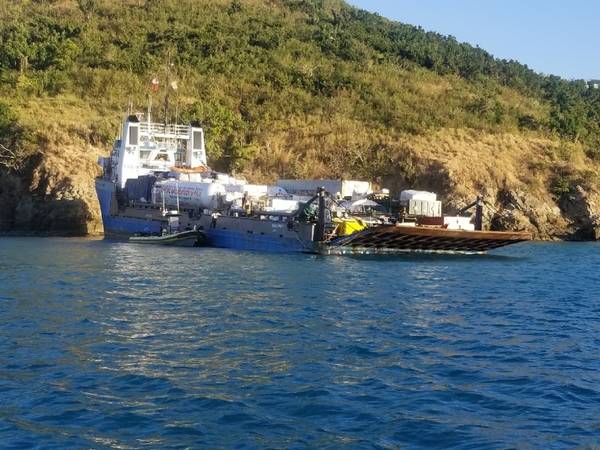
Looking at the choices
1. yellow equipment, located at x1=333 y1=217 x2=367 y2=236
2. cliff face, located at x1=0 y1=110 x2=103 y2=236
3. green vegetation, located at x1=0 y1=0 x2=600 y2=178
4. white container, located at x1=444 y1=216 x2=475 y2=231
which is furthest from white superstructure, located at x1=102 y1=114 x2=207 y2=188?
white container, located at x1=444 y1=216 x2=475 y2=231

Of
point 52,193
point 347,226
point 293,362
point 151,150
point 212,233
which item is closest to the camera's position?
point 293,362

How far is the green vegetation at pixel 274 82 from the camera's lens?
7006 centimetres

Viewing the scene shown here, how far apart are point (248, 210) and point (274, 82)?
40.4 metres

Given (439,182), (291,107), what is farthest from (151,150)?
(291,107)

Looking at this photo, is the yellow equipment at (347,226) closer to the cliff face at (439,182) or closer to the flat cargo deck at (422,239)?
the flat cargo deck at (422,239)

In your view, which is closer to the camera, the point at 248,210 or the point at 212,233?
the point at 248,210

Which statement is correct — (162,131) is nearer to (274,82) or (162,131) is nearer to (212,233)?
(212,233)

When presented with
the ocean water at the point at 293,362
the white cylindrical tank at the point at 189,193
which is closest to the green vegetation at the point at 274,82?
the white cylindrical tank at the point at 189,193

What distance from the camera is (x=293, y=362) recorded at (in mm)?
15719

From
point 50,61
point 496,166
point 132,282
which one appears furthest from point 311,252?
point 50,61

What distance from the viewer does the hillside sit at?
202ft

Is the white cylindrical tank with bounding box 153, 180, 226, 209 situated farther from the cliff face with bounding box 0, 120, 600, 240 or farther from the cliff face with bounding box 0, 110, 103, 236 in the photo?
the cliff face with bounding box 0, 120, 600, 240

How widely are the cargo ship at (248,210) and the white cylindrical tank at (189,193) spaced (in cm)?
6

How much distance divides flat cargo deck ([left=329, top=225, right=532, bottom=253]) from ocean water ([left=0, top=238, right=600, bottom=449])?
28.8 feet
